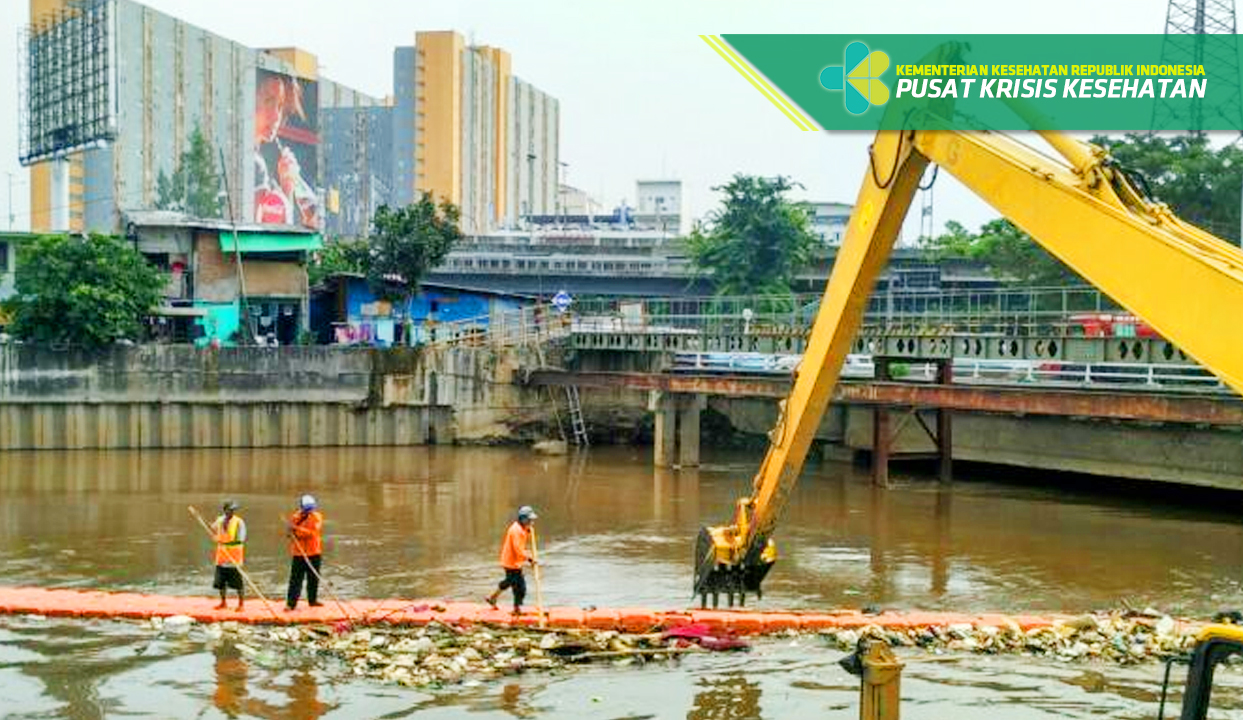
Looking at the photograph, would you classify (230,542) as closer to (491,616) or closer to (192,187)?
(491,616)

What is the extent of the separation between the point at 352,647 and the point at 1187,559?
15.9m

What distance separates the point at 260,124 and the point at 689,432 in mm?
66289

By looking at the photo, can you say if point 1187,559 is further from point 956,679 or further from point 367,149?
A: point 367,149

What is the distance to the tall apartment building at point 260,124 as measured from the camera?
66.9 metres

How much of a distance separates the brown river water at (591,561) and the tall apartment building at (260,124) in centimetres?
2490

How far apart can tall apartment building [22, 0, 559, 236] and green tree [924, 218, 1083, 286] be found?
3749 cm

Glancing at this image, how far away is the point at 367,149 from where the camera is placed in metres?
138

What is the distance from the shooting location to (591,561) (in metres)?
23.2

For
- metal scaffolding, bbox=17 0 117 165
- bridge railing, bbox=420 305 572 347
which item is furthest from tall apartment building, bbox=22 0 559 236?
bridge railing, bbox=420 305 572 347

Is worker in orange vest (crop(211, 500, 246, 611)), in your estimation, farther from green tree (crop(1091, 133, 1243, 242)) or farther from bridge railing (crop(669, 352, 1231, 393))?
green tree (crop(1091, 133, 1243, 242))

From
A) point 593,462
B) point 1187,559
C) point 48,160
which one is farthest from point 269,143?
point 1187,559

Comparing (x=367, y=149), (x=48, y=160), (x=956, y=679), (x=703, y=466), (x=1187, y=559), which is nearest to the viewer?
(x=956, y=679)

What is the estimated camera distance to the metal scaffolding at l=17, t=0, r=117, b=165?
63259 millimetres

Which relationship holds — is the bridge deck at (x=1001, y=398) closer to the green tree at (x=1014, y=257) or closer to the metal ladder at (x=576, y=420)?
the metal ladder at (x=576, y=420)
